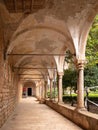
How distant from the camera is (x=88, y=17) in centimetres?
841

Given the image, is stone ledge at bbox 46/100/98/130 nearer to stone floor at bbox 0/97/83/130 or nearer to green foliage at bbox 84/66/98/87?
stone floor at bbox 0/97/83/130

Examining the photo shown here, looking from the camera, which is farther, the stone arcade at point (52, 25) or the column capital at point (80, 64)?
the column capital at point (80, 64)

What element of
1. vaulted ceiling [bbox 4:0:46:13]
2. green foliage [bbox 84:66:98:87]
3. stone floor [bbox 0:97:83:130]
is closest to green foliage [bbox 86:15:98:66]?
green foliage [bbox 84:66:98:87]

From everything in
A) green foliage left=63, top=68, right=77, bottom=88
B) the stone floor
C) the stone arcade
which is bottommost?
the stone floor

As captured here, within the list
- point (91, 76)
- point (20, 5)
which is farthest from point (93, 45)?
point (20, 5)

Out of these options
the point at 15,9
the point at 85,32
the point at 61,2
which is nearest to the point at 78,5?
the point at 61,2

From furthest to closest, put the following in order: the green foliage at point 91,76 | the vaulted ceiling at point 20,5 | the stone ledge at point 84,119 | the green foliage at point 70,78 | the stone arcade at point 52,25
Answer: the green foliage at point 70,78, the green foliage at point 91,76, the stone arcade at point 52,25, the vaulted ceiling at point 20,5, the stone ledge at point 84,119

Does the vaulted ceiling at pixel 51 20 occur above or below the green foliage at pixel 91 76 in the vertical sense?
above

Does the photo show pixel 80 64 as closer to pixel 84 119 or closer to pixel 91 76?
pixel 84 119

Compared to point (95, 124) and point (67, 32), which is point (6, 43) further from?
point (95, 124)

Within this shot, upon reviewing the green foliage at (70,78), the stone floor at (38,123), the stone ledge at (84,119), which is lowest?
the stone floor at (38,123)

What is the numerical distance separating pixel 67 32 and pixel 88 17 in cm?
164

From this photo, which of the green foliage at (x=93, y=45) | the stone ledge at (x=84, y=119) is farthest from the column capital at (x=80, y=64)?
the green foliage at (x=93, y=45)

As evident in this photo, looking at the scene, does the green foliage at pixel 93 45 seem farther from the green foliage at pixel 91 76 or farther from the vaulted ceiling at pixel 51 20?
the vaulted ceiling at pixel 51 20
